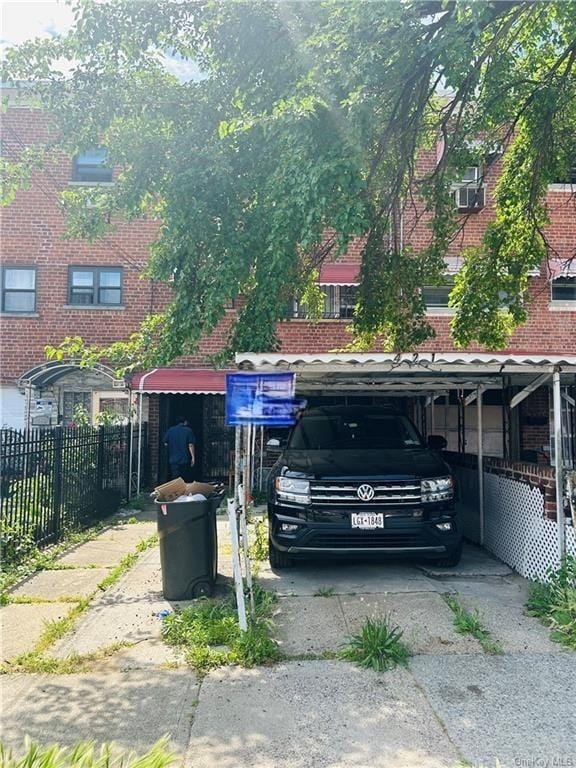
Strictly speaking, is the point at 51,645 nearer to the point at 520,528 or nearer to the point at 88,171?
the point at 520,528

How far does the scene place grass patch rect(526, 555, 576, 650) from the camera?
447 cm

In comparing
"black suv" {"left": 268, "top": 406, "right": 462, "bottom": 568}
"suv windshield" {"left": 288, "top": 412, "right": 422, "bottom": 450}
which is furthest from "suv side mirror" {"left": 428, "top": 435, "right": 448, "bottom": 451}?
"black suv" {"left": 268, "top": 406, "right": 462, "bottom": 568}

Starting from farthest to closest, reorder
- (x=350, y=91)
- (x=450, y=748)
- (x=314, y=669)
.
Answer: (x=350, y=91)
(x=314, y=669)
(x=450, y=748)

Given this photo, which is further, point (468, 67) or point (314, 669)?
point (468, 67)

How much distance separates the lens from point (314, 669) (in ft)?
13.1

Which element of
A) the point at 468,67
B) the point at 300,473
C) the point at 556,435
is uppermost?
the point at 468,67

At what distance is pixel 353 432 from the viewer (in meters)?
7.35

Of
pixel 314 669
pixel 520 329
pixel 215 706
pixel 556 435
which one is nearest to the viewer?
pixel 215 706

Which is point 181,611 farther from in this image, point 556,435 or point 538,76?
point 538,76

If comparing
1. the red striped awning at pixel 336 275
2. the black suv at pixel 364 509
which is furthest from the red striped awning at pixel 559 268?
the black suv at pixel 364 509

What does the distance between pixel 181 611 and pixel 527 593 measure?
3.34 m

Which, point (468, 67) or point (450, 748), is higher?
point (468, 67)

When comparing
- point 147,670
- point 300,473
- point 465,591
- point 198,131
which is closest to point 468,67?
point 198,131

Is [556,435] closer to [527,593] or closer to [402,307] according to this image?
[527,593]
